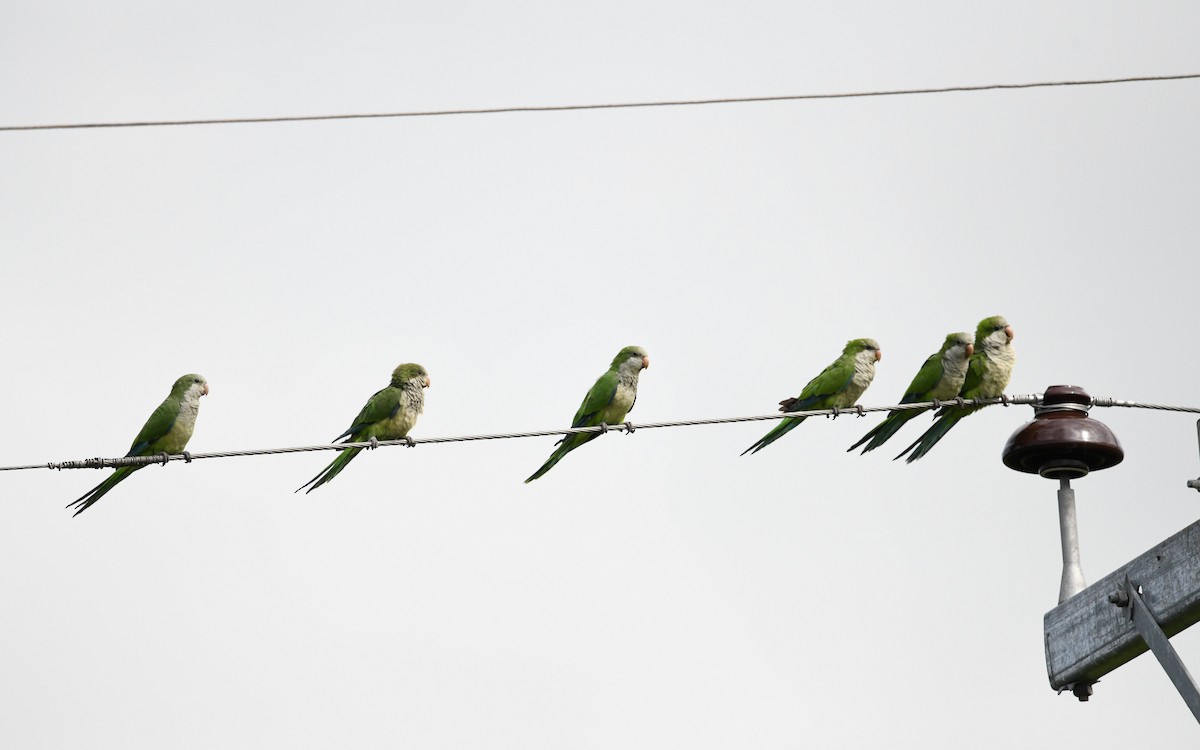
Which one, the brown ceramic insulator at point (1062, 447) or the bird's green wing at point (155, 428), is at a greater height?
the bird's green wing at point (155, 428)

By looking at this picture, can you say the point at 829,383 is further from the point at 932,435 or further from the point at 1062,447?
the point at 1062,447

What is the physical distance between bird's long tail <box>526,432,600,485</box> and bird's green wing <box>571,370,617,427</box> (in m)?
0.64

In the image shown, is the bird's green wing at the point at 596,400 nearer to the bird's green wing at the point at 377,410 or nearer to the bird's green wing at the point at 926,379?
the bird's green wing at the point at 377,410

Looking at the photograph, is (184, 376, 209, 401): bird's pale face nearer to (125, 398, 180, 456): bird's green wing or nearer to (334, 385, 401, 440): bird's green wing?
(125, 398, 180, 456): bird's green wing

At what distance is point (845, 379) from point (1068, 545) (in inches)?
160

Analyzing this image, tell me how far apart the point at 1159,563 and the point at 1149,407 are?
2114mm

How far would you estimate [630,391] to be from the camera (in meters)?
9.97

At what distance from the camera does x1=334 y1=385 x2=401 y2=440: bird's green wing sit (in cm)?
934

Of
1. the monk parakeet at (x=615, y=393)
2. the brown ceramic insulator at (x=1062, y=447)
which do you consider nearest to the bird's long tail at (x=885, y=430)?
the monk parakeet at (x=615, y=393)

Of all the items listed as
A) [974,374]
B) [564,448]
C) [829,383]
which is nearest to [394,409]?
[564,448]

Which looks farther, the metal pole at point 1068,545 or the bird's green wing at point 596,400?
the bird's green wing at point 596,400

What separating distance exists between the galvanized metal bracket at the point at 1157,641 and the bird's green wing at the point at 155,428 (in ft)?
21.6

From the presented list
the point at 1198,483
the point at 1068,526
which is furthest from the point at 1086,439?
the point at 1198,483

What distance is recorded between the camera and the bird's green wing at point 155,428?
9.15 meters
